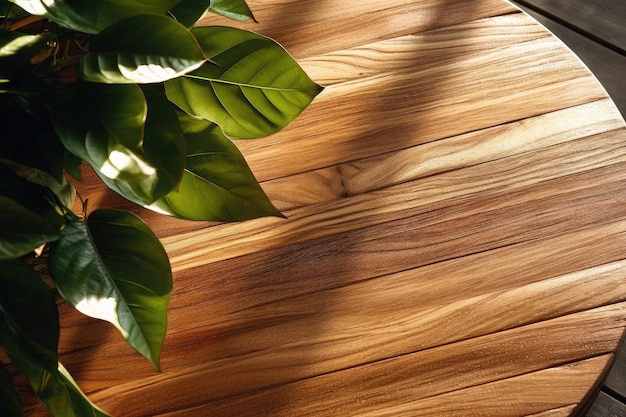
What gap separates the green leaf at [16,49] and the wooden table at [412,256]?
36cm

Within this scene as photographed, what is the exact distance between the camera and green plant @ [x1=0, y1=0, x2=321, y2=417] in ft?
1.82

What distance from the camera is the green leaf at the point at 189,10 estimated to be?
69cm

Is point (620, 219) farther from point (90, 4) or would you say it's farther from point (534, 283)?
point (90, 4)

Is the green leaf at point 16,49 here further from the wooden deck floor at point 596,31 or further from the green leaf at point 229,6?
the wooden deck floor at point 596,31

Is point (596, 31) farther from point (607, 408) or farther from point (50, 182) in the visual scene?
point (50, 182)

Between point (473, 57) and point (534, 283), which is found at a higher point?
point (473, 57)

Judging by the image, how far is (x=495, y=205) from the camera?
941 mm

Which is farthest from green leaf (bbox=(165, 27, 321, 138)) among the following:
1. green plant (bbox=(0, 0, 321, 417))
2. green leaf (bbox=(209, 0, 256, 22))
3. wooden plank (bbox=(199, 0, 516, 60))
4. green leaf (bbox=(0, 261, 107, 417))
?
wooden plank (bbox=(199, 0, 516, 60))

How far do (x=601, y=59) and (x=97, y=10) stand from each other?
1.35 meters

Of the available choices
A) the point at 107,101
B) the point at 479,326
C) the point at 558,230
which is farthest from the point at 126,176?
the point at 558,230

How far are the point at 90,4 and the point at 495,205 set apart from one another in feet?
1.76

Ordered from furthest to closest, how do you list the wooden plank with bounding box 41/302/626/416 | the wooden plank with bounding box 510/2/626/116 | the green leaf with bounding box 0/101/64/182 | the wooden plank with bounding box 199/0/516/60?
the wooden plank with bounding box 510/2/626/116 < the wooden plank with bounding box 199/0/516/60 < the wooden plank with bounding box 41/302/626/416 < the green leaf with bounding box 0/101/64/182

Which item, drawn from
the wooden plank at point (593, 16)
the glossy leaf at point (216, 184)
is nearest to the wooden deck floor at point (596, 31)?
the wooden plank at point (593, 16)

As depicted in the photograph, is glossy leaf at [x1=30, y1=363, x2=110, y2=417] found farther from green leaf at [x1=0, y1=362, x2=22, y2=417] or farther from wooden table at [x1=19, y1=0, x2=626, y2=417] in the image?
wooden table at [x1=19, y1=0, x2=626, y2=417]
